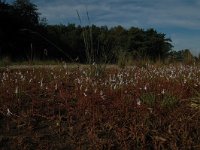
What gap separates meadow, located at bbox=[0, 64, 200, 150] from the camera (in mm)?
6484

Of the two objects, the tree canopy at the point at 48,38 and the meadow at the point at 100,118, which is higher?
the tree canopy at the point at 48,38

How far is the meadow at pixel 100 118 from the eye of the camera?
6.48 metres

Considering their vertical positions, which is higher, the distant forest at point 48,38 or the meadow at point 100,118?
the distant forest at point 48,38

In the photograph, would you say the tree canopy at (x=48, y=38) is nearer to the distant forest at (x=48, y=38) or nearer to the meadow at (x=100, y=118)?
the distant forest at (x=48, y=38)

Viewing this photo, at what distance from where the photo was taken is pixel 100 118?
7113mm

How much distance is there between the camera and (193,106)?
7.45m

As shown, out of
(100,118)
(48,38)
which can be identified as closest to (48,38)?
(48,38)

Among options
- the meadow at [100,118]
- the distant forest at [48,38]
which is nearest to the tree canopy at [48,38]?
the distant forest at [48,38]

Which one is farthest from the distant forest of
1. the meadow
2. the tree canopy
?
the meadow

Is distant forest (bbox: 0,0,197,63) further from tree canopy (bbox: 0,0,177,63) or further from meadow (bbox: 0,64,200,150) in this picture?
meadow (bbox: 0,64,200,150)

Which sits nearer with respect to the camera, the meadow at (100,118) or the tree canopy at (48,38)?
the meadow at (100,118)

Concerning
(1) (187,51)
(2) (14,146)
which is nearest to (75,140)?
(2) (14,146)

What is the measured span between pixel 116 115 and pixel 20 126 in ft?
4.90

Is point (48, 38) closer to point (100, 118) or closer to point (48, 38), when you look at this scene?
point (48, 38)
